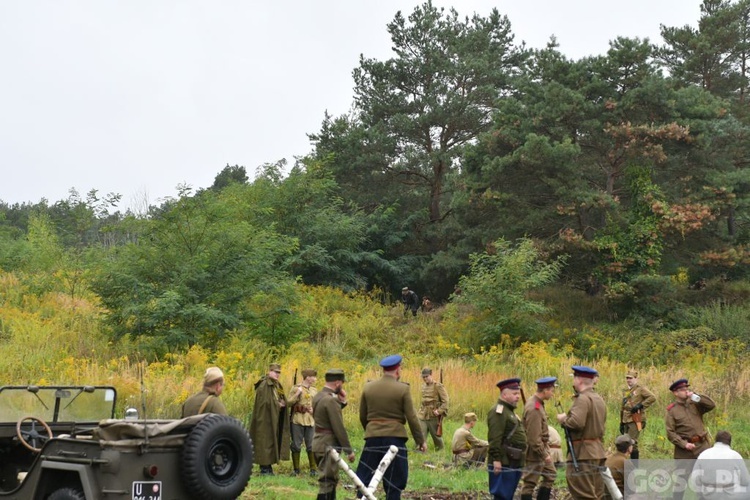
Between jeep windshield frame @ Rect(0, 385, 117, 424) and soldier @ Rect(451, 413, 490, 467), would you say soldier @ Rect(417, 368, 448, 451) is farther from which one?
jeep windshield frame @ Rect(0, 385, 117, 424)

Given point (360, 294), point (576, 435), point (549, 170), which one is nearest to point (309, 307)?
point (360, 294)

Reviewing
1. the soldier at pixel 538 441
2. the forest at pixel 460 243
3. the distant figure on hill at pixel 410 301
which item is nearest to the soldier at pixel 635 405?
the forest at pixel 460 243

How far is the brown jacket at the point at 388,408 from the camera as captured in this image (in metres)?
9.10

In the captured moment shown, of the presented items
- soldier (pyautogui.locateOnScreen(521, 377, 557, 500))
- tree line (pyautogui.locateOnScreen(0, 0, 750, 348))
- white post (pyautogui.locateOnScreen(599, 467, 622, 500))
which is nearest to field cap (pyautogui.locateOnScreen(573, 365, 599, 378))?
soldier (pyautogui.locateOnScreen(521, 377, 557, 500))

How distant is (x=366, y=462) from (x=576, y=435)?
101 inches

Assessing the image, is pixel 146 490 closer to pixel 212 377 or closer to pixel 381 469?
pixel 212 377

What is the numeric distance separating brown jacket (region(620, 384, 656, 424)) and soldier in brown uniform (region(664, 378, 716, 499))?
2473 millimetres

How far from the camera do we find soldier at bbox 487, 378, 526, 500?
9414mm

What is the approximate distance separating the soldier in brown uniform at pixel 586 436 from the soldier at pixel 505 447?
55cm

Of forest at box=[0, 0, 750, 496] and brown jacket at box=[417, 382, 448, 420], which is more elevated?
forest at box=[0, 0, 750, 496]

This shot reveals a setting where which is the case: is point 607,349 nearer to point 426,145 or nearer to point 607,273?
point 607,273

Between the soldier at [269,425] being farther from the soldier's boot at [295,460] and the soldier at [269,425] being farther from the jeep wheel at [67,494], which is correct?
the jeep wheel at [67,494]

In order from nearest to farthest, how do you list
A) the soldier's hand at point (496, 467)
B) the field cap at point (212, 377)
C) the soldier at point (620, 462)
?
the field cap at point (212, 377)
the soldier's hand at point (496, 467)
the soldier at point (620, 462)

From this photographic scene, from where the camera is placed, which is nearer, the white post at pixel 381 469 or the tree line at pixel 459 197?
the white post at pixel 381 469
